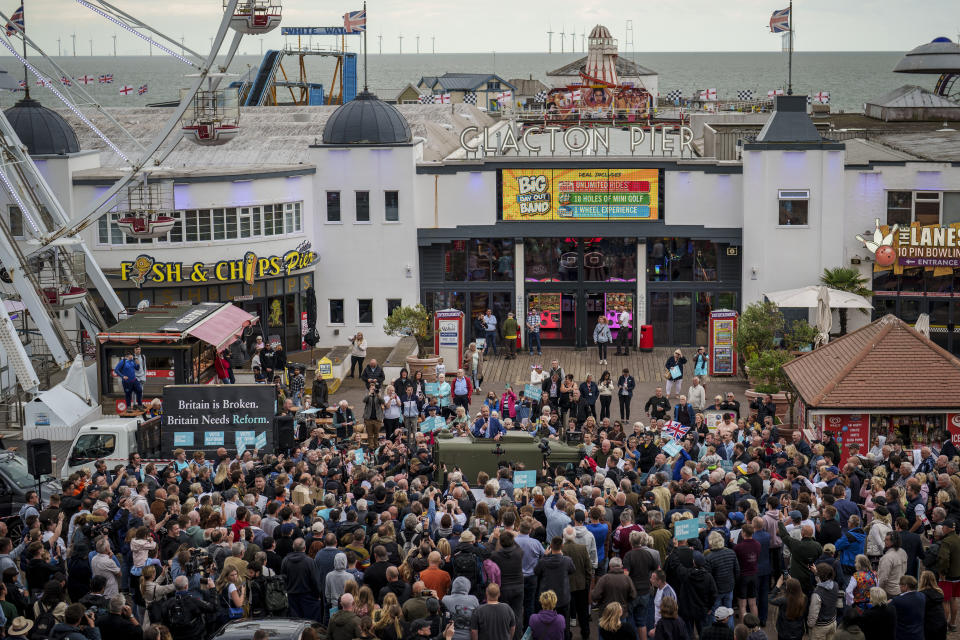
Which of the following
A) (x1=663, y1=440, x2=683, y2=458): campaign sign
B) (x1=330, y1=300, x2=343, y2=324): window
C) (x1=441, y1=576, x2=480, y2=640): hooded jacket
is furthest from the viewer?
(x1=330, y1=300, x2=343, y2=324): window

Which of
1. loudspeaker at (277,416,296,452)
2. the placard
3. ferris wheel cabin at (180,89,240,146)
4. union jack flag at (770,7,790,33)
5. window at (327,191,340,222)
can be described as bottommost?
loudspeaker at (277,416,296,452)

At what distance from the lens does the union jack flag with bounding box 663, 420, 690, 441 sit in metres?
24.4

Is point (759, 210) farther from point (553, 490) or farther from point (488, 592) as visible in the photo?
point (488, 592)

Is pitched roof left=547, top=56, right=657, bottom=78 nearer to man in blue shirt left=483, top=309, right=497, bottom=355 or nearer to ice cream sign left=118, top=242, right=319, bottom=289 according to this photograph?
man in blue shirt left=483, top=309, right=497, bottom=355

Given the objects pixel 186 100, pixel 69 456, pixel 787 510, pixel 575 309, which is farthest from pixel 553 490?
pixel 575 309

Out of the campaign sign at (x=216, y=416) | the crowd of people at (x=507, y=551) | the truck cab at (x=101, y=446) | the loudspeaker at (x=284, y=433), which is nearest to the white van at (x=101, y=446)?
the truck cab at (x=101, y=446)

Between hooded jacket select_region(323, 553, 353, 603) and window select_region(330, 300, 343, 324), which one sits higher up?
window select_region(330, 300, 343, 324)

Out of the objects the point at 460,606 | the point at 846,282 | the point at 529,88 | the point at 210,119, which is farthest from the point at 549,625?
the point at 529,88

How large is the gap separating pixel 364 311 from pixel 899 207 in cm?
1665

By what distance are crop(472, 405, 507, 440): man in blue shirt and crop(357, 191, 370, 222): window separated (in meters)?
15.5

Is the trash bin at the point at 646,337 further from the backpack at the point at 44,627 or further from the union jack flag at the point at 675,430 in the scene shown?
the backpack at the point at 44,627

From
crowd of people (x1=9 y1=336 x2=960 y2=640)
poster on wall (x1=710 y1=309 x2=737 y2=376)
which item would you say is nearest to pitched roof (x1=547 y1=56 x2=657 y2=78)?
poster on wall (x1=710 y1=309 x2=737 y2=376)

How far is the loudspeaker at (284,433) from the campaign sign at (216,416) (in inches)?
6.4

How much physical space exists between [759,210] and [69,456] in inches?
881
